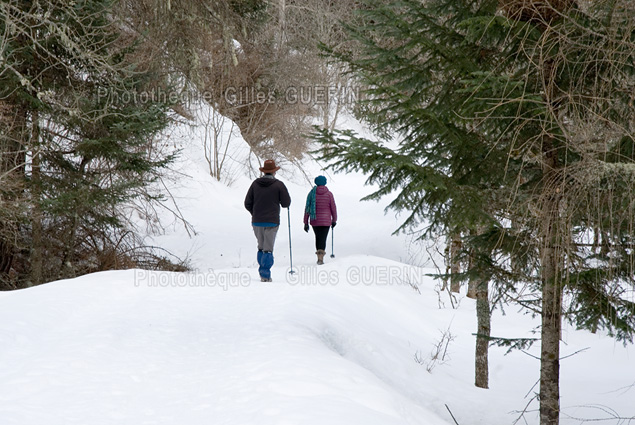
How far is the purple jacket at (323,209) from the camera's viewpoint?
42.8ft

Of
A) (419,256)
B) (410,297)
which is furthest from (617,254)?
(419,256)

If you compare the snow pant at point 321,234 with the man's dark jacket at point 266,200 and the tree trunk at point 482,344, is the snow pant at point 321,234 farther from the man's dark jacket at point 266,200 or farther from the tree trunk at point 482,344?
the tree trunk at point 482,344

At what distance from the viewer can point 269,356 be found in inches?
204

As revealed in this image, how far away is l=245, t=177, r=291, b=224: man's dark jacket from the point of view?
9883mm

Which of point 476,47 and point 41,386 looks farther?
point 476,47

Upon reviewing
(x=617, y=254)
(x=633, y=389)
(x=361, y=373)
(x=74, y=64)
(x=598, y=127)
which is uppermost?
(x=74, y=64)

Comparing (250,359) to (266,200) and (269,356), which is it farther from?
(266,200)

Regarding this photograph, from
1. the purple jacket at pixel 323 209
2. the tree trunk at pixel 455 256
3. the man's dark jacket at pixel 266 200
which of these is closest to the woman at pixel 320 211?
the purple jacket at pixel 323 209

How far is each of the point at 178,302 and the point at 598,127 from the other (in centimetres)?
537

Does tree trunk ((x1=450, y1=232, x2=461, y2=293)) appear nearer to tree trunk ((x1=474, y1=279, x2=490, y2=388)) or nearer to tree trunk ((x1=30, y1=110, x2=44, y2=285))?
tree trunk ((x1=474, y1=279, x2=490, y2=388))

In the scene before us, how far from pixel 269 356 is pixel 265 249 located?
4690 millimetres

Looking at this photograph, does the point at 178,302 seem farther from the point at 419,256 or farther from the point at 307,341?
the point at 419,256

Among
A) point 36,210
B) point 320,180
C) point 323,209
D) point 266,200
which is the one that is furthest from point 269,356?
point 320,180

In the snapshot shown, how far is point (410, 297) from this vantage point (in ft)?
38.7
